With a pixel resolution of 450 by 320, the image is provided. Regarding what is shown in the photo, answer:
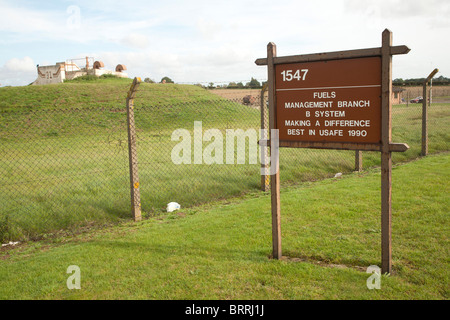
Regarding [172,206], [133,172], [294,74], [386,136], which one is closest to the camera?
[386,136]

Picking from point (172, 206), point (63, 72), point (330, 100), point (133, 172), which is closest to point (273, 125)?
point (330, 100)

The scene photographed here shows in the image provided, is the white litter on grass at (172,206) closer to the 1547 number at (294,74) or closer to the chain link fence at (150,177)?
the chain link fence at (150,177)

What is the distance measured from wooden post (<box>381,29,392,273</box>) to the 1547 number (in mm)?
899

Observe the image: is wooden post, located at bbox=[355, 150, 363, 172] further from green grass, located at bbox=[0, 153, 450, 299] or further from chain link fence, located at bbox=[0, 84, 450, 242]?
green grass, located at bbox=[0, 153, 450, 299]

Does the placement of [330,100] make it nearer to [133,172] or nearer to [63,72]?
[133,172]

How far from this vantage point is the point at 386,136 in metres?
3.97

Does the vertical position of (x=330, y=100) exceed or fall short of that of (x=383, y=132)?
it exceeds it

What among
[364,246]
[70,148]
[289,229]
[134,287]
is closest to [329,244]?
[364,246]

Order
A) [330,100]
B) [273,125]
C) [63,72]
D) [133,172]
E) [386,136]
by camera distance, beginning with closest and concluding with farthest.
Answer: [386,136], [330,100], [273,125], [133,172], [63,72]

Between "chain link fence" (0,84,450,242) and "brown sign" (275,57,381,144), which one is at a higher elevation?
"brown sign" (275,57,381,144)

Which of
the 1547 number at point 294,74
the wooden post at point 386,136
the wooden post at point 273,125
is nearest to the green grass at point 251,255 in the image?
the wooden post at point 273,125

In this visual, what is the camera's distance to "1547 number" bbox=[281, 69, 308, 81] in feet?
14.7

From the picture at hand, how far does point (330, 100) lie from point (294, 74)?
56 centimetres

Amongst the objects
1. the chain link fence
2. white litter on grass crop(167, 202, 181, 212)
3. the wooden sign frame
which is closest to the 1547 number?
the wooden sign frame
